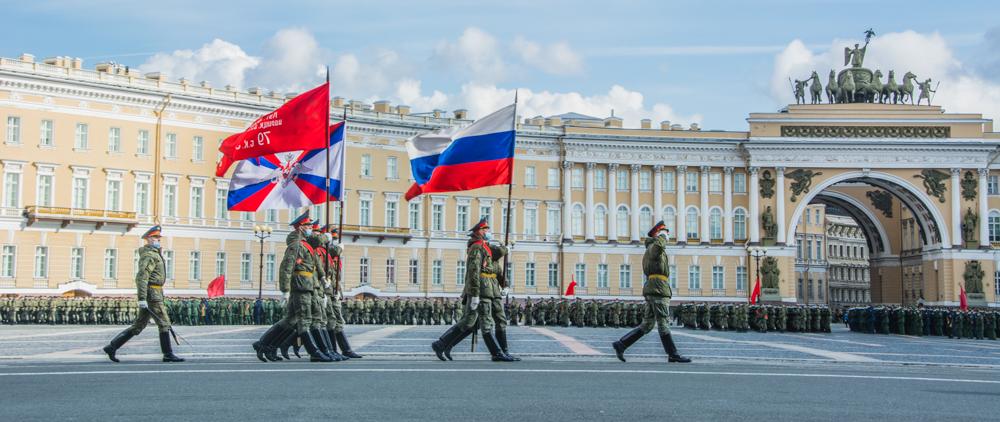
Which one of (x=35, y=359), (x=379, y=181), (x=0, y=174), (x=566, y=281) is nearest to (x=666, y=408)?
(x=35, y=359)

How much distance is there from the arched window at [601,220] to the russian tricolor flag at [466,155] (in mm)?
48703

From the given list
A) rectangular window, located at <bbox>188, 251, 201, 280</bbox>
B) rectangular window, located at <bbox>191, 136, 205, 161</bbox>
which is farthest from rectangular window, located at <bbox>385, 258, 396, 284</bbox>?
rectangular window, located at <bbox>191, 136, 205, 161</bbox>

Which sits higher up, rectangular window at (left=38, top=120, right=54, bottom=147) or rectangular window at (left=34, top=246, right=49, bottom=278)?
rectangular window at (left=38, top=120, right=54, bottom=147)

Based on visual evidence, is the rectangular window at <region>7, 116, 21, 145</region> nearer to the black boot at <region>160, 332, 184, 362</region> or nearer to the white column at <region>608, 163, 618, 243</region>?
the white column at <region>608, 163, 618, 243</region>

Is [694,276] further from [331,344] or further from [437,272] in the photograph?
[331,344]

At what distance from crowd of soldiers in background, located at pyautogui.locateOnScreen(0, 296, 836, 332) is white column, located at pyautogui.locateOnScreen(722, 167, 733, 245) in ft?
81.1

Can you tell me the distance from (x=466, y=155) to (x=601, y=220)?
4907 centimetres

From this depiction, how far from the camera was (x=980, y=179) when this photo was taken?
230ft

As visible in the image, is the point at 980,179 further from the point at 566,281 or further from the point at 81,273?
the point at 81,273

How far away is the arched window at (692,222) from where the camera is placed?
70312 mm

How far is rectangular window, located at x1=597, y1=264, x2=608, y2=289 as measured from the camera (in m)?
68.8

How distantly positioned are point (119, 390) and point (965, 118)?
66603 mm

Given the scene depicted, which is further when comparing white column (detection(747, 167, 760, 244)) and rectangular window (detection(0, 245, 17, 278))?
white column (detection(747, 167, 760, 244))

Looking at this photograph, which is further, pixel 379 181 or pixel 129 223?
pixel 379 181
